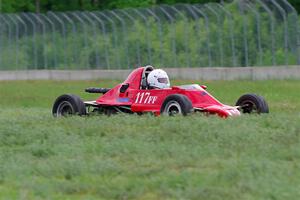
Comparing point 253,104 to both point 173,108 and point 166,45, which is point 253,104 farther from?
point 166,45

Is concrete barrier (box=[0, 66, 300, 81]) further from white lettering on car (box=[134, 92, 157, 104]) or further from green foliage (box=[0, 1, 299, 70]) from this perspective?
white lettering on car (box=[134, 92, 157, 104])

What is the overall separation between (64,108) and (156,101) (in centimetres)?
214

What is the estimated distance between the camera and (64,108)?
18.7 metres

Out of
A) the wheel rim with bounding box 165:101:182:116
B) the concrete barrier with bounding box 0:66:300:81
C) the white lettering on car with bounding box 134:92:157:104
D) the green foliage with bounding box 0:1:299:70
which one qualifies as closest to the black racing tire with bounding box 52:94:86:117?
the white lettering on car with bounding box 134:92:157:104

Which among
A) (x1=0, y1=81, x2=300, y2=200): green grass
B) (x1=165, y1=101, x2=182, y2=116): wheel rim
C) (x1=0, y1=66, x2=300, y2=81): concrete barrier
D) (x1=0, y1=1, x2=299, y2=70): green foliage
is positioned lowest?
(x1=0, y1=81, x2=300, y2=200): green grass

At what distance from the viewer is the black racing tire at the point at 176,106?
16.1 meters

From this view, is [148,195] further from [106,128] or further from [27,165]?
[106,128]

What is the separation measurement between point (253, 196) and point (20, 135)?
5703 mm

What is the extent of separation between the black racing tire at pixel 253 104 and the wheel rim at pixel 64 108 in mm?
3494

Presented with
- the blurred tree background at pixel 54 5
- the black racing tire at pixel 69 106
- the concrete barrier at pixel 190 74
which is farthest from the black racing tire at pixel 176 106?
the blurred tree background at pixel 54 5

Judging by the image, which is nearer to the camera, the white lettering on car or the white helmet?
the white lettering on car

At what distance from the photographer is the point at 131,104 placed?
18.4m

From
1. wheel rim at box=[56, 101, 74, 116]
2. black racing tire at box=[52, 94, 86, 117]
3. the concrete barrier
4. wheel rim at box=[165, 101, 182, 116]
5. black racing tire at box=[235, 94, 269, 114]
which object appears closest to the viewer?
wheel rim at box=[165, 101, 182, 116]

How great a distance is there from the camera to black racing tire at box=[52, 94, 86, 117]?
1828 cm
